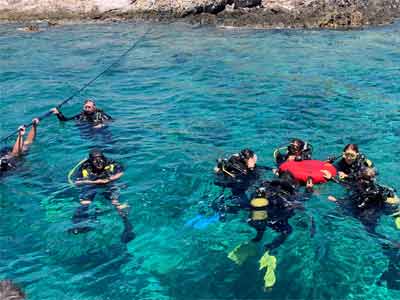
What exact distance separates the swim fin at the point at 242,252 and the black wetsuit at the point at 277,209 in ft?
0.58

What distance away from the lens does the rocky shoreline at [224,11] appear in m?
28.5

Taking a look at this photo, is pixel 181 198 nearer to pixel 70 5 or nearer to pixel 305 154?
pixel 305 154

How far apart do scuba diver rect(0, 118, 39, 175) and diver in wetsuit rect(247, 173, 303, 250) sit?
20.2 ft

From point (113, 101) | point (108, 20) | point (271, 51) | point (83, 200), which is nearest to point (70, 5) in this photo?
point (108, 20)

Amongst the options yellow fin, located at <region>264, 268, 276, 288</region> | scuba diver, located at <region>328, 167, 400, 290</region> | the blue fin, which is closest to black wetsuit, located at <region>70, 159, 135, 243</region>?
the blue fin

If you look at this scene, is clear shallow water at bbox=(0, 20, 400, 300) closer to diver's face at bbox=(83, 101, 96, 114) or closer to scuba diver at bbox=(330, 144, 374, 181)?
scuba diver at bbox=(330, 144, 374, 181)

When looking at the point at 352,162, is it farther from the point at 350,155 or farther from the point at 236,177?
the point at 236,177

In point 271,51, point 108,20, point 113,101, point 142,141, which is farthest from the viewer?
point 108,20

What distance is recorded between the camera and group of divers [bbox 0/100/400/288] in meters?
8.45

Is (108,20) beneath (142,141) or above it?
above

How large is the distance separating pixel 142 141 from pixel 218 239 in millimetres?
5306

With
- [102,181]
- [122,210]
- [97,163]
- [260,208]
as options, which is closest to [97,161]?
[97,163]

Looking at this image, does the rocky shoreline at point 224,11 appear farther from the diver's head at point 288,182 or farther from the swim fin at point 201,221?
the swim fin at point 201,221

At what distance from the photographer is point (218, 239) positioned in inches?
340
